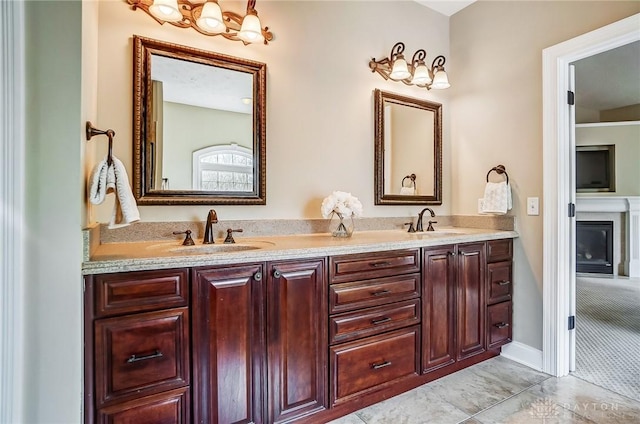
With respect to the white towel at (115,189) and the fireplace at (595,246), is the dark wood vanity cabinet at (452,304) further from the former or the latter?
the fireplace at (595,246)

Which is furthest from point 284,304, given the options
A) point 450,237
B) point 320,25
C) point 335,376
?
point 320,25

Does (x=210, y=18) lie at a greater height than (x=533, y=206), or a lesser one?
greater

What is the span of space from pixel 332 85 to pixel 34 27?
1602 mm

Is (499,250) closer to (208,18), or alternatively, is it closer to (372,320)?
(372,320)

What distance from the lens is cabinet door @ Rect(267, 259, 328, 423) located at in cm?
147

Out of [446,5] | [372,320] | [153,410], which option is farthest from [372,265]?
[446,5]

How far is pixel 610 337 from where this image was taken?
2736 mm

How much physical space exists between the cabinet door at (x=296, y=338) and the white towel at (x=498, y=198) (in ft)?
4.92

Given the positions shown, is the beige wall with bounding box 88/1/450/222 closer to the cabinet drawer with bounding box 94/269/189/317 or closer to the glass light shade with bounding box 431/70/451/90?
the glass light shade with bounding box 431/70/451/90

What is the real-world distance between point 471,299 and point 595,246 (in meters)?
4.57

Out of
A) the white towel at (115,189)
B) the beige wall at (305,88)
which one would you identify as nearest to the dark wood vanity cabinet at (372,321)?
the beige wall at (305,88)

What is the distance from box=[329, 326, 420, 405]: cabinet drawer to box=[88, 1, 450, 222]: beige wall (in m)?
0.89

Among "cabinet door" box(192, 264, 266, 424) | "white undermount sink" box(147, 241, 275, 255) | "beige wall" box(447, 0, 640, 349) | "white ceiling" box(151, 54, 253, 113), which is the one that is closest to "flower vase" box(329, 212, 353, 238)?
"white undermount sink" box(147, 241, 275, 255)

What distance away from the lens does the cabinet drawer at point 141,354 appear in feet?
3.86
